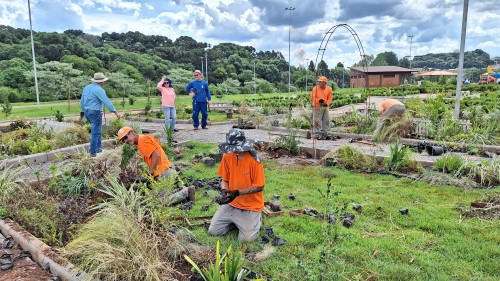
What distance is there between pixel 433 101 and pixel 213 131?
6036mm

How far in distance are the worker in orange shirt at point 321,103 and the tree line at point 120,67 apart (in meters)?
0.58

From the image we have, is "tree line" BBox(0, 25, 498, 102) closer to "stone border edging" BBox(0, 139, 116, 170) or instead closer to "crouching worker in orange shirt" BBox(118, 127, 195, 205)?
"crouching worker in orange shirt" BBox(118, 127, 195, 205)

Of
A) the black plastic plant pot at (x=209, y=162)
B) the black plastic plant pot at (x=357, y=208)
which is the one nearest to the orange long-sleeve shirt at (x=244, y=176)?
the black plastic plant pot at (x=357, y=208)

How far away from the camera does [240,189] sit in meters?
4.06

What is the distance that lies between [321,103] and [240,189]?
20.7ft

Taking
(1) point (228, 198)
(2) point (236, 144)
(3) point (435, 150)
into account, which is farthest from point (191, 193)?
(3) point (435, 150)

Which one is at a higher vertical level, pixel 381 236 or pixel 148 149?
pixel 148 149

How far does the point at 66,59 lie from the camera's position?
30.6 meters

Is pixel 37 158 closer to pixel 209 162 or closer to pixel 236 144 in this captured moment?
pixel 209 162

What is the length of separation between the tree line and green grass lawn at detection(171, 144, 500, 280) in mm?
3936

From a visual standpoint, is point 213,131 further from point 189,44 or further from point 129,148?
point 189,44

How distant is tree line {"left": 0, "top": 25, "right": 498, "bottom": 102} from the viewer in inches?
975

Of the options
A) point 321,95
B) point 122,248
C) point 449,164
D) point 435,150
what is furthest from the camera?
point 321,95

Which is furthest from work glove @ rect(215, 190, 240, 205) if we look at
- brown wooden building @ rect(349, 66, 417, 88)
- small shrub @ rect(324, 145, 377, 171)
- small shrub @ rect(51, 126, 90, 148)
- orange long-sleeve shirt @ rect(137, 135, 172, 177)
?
brown wooden building @ rect(349, 66, 417, 88)
